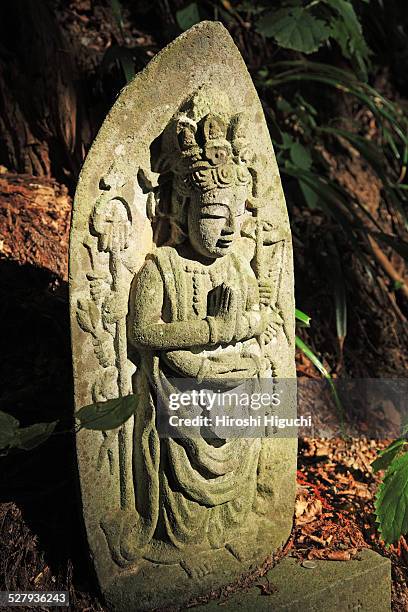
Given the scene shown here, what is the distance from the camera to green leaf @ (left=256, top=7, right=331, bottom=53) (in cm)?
351

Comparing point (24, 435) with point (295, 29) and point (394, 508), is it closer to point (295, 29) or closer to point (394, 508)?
point (394, 508)

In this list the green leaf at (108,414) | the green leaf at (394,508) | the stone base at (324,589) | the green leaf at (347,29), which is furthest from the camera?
the green leaf at (347,29)

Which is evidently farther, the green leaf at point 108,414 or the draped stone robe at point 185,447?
the draped stone robe at point 185,447

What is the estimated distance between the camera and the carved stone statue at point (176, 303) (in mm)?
2174

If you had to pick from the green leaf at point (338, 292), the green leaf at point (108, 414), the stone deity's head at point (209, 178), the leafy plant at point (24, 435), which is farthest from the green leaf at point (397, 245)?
the leafy plant at point (24, 435)

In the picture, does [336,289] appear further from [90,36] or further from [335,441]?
[90,36]

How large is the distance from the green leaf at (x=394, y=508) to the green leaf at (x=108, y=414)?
3.26ft

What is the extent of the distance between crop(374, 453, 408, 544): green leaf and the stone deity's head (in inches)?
38.4

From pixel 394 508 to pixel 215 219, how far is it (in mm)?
1139

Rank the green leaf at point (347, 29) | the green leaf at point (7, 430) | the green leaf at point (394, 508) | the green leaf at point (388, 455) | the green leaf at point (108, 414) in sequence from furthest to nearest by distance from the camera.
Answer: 1. the green leaf at point (347, 29)
2. the green leaf at point (388, 455)
3. the green leaf at point (394, 508)
4. the green leaf at point (7, 430)
5. the green leaf at point (108, 414)

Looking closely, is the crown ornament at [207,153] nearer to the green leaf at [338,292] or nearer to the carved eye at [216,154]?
the carved eye at [216,154]

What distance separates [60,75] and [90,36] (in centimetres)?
56

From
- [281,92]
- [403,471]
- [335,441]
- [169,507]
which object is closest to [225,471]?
[169,507]

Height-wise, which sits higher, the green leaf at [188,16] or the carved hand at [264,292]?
the green leaf at [188,16]
